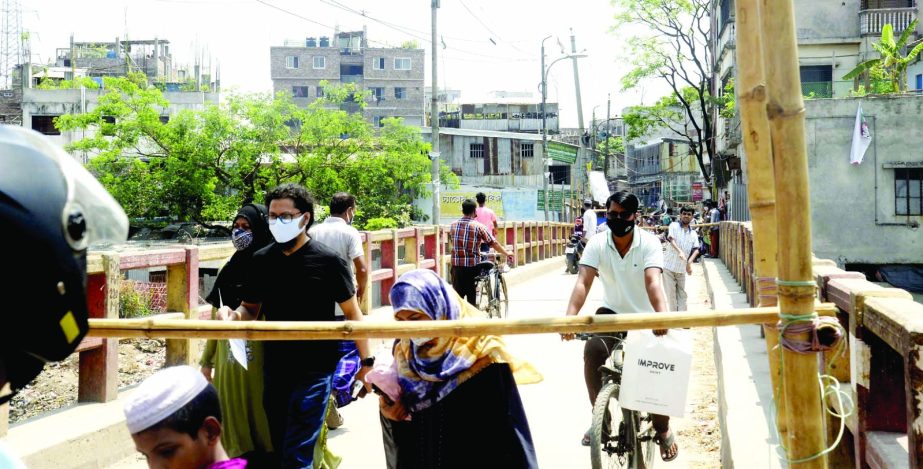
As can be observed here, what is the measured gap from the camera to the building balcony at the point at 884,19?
31.4 metres

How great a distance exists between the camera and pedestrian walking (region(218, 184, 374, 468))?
4.42m

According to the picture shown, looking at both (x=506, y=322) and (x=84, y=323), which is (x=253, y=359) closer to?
(x=506, y=322)

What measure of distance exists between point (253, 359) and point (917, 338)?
9.73 feet

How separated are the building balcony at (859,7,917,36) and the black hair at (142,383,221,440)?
3325 centimetres

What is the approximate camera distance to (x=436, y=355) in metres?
3.48

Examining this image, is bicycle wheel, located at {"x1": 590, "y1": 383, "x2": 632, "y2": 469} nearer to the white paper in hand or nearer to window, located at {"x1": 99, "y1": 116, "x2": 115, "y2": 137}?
the white paper in hand

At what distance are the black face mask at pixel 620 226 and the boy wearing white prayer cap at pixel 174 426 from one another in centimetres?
373

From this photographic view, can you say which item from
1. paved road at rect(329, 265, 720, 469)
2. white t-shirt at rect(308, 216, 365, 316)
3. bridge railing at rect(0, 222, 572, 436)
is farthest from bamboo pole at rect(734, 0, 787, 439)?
white t-shirt at rect(308, 216, 365, 316)

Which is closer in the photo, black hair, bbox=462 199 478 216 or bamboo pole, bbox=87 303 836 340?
bamboo pole, bbox=87 303 836 340

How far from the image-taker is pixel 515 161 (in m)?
52.0

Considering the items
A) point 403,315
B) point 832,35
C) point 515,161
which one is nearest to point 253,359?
point 403,315

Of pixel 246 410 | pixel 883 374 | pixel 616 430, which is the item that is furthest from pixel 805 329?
pixel 616 430

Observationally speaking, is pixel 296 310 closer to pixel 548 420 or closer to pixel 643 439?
pixel 643 439

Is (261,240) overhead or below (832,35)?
below
